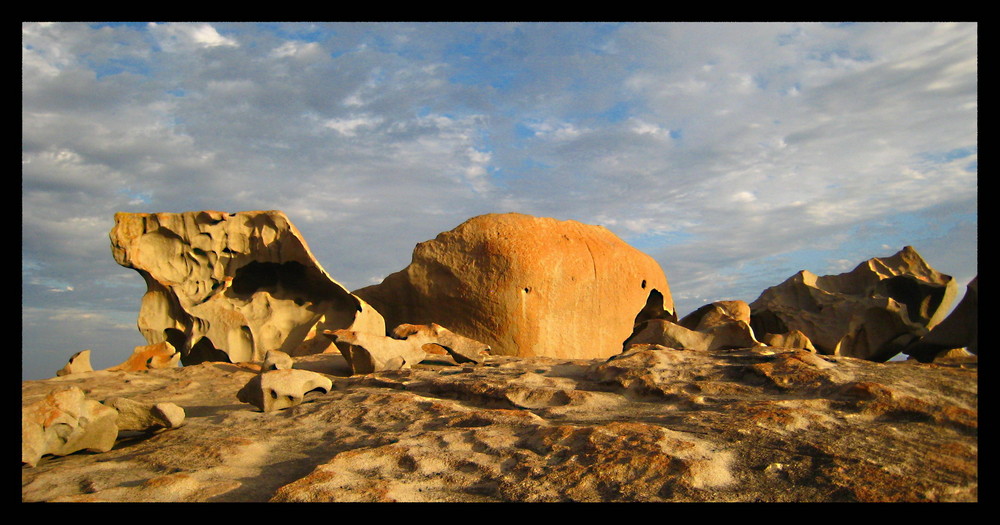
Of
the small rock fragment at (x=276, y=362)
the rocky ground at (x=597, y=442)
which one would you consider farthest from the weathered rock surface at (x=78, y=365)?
the rocky ground at (x=597, y=442)

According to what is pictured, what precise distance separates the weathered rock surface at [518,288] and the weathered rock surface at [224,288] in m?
0.70

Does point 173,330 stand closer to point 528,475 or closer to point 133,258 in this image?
point 133,258

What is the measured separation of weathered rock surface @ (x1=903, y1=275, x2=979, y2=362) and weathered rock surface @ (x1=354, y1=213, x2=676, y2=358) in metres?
3.56

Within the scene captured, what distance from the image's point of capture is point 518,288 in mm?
7598

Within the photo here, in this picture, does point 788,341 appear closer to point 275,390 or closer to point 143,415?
point 275,390

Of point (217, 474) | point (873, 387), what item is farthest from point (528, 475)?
point (873, 387)

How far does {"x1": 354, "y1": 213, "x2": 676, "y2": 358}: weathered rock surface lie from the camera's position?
7574mm

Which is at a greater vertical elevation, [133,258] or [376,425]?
[133,258]

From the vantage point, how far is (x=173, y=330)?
26.8 feet

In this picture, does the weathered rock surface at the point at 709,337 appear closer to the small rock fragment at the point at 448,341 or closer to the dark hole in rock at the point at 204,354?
the small rock fragment at the point at 448,341

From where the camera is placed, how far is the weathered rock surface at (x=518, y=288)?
7.57m

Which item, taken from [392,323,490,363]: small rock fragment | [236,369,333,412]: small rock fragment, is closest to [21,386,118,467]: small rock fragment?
[236,369,333,412]: small rock fragment
